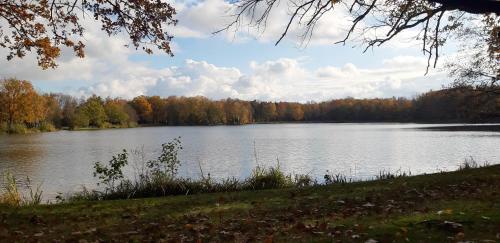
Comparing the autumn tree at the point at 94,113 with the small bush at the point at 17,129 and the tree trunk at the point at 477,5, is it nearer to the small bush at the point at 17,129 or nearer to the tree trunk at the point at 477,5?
the small bush at the point at 17,129

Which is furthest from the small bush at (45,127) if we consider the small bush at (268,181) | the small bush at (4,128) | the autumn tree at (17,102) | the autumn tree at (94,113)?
the small bush at (268,181)

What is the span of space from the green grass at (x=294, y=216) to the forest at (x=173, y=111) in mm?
60320

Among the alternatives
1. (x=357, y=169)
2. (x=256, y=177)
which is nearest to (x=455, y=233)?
(x=256, y=177)

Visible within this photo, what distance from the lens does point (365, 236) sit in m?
6.10

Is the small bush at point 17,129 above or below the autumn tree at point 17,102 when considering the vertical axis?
below

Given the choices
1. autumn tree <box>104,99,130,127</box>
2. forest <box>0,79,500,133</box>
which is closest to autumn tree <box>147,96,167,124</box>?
forest <box>0,79,500,133</box>

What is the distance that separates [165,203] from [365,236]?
5526 mm

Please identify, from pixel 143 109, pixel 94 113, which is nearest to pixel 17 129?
pixel 94 113

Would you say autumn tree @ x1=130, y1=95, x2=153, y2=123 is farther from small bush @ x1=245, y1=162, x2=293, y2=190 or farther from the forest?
small bush @ x1=245, y1=162, x2=293, y2=190

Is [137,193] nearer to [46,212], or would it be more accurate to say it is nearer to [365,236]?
[46,212]

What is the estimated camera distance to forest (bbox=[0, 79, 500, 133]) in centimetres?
8241

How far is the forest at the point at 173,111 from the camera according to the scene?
82.4 m

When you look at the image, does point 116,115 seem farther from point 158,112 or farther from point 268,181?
point 268,181

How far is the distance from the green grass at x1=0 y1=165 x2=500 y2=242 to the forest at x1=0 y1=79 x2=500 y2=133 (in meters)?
60.3
